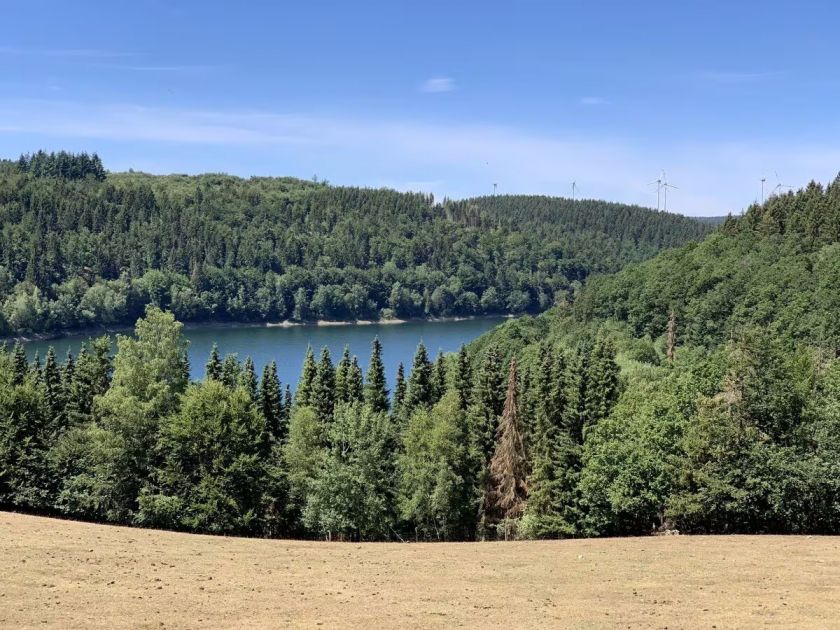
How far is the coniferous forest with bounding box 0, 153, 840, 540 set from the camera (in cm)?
4012

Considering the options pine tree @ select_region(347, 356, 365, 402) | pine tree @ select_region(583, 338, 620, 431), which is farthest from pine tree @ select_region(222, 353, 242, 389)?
pine tree @ select_region(583, 338, 620, 431)

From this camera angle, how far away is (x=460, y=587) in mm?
26609

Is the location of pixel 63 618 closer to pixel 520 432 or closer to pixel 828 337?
pixel 520 432

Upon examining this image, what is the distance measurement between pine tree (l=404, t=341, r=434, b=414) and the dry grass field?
32.7 meters

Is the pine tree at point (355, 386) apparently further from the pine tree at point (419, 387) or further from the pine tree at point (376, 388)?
the pine tree at point (419, 387)

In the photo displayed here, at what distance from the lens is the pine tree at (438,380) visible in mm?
69688

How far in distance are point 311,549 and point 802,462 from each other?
22193 mm

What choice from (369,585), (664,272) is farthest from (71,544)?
(664,272)

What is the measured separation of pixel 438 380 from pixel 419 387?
310cm

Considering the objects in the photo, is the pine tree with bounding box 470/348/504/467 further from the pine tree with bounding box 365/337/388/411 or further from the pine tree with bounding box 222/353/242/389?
the pine tree with bounding box 222/353/242/389

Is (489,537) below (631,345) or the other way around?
below

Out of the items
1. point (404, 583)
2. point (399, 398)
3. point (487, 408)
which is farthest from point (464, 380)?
point (404, 583)

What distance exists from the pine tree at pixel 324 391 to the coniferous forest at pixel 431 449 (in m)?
0.17

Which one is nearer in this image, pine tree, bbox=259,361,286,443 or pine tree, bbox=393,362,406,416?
pine tree, bbox=259,361,286,443
